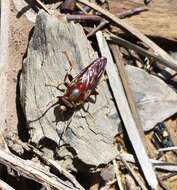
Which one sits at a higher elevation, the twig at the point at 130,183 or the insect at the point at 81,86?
the insect at the point at 81,86

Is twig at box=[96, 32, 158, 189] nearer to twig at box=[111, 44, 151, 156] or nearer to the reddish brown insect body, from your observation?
twig at box=[111, 44, 151, 156]

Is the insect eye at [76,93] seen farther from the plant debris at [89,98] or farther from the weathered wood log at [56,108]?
the weathered wood log at [56,108]

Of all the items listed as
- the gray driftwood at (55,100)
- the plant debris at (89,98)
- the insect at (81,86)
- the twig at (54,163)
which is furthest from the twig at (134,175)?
the insect at (81,86)

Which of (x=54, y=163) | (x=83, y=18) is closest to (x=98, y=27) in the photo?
(x=83, y=18)

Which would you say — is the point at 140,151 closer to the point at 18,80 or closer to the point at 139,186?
the point at 139,186

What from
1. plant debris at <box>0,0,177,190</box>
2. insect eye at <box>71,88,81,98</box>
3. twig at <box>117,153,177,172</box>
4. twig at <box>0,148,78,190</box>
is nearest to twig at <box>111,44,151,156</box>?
plant debris at <box>0,0,177,190</box>

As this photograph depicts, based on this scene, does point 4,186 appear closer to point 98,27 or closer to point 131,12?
point 98,27

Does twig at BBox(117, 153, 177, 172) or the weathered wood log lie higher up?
the weathered wood log
